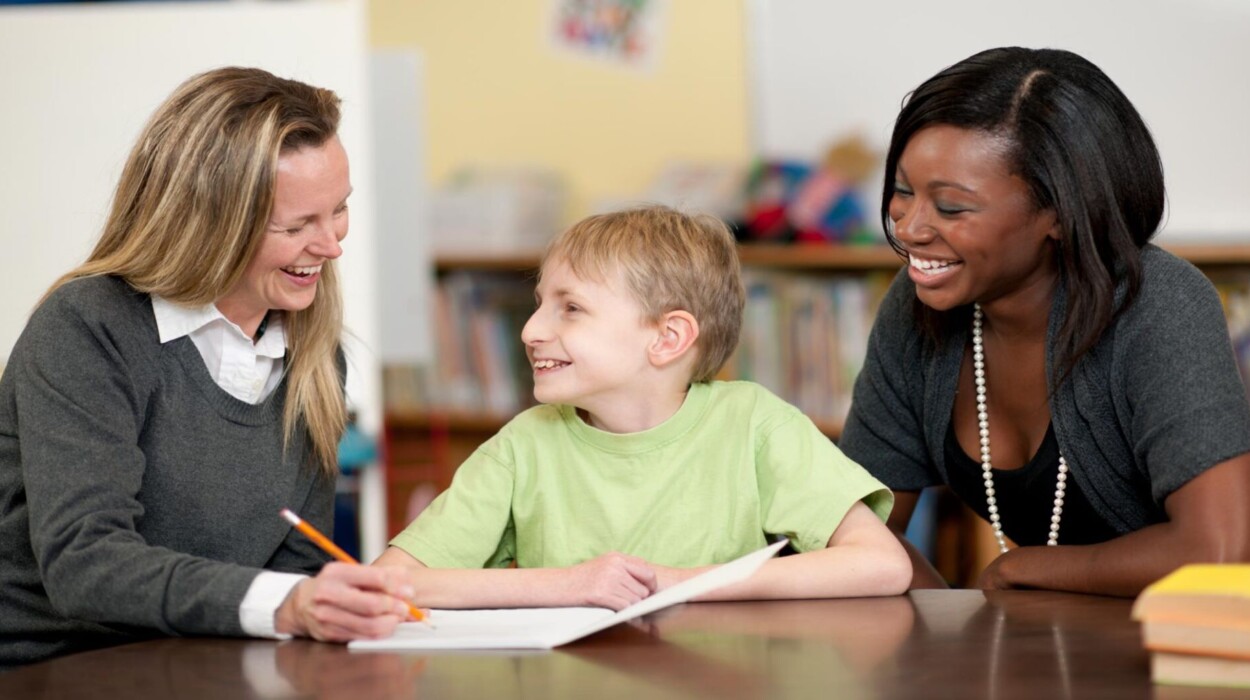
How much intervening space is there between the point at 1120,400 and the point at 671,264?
475mm

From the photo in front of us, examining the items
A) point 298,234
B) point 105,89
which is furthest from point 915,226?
point 105,89

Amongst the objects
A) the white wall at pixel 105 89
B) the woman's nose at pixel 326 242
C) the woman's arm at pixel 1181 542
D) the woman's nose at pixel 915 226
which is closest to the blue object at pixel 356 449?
the white wall at pixel 105 89

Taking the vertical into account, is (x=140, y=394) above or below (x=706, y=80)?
below

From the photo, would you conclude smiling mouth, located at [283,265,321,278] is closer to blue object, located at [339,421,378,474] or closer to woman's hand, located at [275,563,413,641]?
woman's hand, located at [275,563,413,641]

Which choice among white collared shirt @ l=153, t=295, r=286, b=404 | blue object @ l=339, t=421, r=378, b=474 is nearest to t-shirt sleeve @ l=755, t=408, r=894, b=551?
white collared shirt @ l=153, t=295, r=286, b=404

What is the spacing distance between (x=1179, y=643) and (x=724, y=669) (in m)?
0.31

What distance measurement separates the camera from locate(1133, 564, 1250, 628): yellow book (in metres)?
0.92

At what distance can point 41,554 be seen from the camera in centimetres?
124

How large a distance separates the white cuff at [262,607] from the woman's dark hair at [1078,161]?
0.80 metres

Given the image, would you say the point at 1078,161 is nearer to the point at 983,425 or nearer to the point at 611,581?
the point at 983,425

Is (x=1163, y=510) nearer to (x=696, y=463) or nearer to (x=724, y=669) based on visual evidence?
(x=696, y=463)

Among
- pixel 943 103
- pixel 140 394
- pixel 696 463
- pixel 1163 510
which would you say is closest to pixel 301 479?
pixel 140 394

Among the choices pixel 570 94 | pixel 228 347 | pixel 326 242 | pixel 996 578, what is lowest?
pixel 996 578

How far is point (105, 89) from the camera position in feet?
9.11
